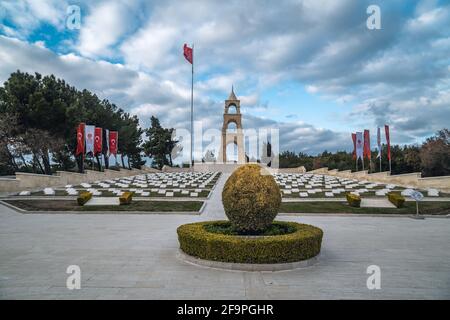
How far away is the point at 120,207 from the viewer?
1761cm

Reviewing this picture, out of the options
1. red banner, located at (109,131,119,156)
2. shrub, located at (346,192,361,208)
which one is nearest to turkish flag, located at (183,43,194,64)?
red banner, located at (109,131,119,156)

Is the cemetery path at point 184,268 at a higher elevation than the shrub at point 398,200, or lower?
lower

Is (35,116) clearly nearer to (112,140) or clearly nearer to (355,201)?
(112,140)

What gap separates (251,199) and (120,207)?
11.7 meters

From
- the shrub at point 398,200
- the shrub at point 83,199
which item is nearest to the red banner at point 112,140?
the shrub at point 83,199

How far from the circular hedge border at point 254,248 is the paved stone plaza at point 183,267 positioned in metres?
0.33

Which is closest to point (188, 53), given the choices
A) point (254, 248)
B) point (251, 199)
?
point (251, 199)

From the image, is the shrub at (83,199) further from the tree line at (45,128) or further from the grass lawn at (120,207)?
the tree line at (45,128)

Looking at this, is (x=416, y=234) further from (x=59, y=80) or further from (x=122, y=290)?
(x=59, y=80)

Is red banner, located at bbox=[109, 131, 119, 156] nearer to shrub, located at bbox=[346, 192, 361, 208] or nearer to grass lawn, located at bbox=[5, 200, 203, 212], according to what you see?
grass lawn, located at bbox=[5, 200, 203, 212]

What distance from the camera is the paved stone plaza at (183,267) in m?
5.66

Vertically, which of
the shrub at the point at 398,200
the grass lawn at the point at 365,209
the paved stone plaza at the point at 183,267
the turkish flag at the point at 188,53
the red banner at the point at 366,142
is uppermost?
the turkish flag at the point at 188,53
